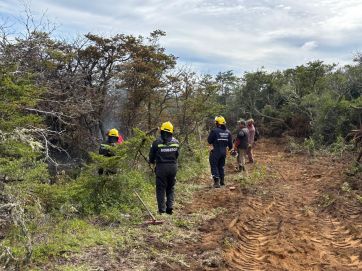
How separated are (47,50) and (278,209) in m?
8.38

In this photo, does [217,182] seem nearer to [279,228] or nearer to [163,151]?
[163,151]

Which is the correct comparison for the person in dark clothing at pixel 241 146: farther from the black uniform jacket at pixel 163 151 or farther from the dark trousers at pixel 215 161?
the black uniform jacket at pixel 163 151

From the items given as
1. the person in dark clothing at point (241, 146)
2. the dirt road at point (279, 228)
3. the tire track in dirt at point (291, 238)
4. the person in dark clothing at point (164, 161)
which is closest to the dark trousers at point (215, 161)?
the dirt road at point (279, 228)

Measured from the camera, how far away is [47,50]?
13.2m

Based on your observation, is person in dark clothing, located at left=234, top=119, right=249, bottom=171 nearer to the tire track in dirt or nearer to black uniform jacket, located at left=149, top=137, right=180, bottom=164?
the tire track in dirt

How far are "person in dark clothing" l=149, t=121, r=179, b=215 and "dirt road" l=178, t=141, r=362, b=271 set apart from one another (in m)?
0.87

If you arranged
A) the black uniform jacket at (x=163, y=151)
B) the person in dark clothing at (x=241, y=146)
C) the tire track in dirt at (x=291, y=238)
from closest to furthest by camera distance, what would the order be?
the tire track in dirt at (x=291, y=238) → the black uniform jacket at (x=163, y=151) → the person in dark clothing at (x=241, y=146)

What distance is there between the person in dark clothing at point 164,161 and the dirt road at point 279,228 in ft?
2.87

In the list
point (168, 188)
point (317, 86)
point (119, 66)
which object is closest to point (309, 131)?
point (317, 86)

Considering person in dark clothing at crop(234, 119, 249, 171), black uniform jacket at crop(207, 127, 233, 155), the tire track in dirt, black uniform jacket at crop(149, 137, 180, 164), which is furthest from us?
person in dark clothing at crop(234, 119, 249, 171)

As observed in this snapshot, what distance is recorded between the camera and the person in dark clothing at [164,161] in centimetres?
857

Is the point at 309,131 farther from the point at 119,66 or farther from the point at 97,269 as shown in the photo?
the point at 97,269

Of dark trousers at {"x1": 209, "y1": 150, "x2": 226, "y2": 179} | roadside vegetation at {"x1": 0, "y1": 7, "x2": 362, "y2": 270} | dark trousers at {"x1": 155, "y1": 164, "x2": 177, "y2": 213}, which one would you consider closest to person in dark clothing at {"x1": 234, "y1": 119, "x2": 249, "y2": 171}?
roadside vegetation at {"x1": 0, "y1": 7, "x2": 362, "y2": 270}

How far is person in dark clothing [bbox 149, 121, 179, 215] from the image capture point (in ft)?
28.1
